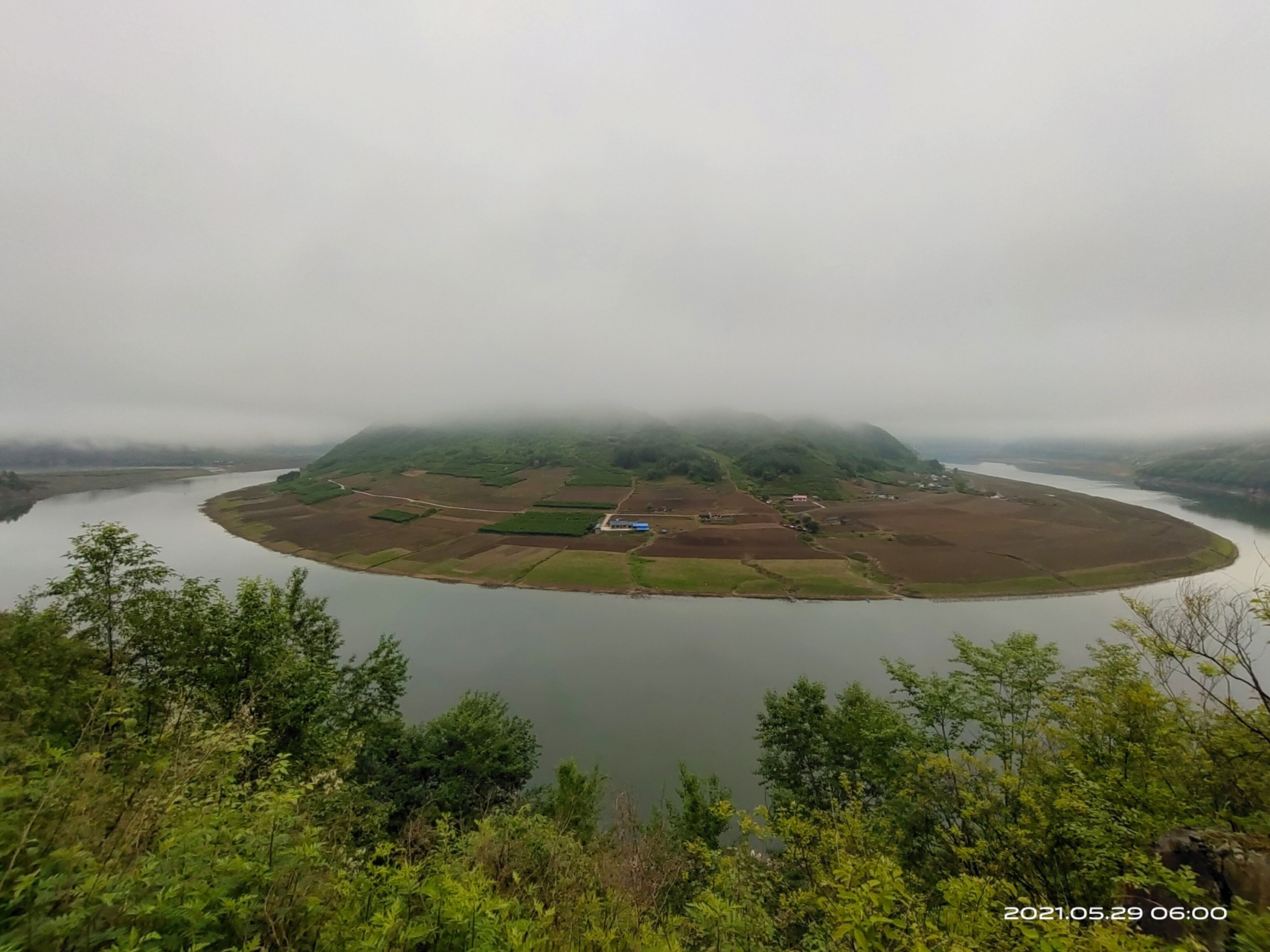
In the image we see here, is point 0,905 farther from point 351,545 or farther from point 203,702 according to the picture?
point 351,545

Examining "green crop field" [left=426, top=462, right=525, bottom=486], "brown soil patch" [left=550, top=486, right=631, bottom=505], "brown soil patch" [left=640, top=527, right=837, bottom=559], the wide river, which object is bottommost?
the wide river

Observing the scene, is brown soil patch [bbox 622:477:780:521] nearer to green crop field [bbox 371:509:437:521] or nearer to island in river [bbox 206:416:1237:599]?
island in river [bbox 206:416:1237:599]

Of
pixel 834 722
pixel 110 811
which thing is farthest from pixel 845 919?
pixel 834 722

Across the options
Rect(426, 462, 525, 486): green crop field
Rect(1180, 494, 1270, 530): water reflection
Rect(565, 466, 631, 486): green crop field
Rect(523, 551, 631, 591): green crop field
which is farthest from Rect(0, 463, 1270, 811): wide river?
Rect(565, 466, 631, 486): green crop field

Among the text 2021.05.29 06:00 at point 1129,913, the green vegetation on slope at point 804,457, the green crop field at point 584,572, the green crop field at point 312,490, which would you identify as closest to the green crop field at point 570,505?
the green crop field at point 584,572

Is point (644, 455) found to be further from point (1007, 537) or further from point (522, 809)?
point (522, 809)

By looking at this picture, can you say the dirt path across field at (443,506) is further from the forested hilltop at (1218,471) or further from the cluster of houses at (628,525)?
the forested hilltop at (1218,471)

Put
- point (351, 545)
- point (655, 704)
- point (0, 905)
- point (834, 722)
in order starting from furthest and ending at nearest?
point (351, 545)
point (655, 704)
point (834, 722)
point (0, 905)
